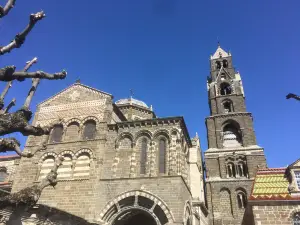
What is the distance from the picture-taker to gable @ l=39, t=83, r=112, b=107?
25.2m

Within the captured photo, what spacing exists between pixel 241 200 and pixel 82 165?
2013cm

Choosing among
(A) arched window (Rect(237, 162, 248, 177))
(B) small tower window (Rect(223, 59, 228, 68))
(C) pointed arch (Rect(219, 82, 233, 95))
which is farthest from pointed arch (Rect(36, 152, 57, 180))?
(B) small tower window (Rect(223, 59, 228, 68))

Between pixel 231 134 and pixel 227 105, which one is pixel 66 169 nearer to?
pixel 231 134

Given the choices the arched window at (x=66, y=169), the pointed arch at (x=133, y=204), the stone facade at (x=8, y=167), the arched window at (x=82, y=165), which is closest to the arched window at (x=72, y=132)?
the arched window at (x=66, y=169)

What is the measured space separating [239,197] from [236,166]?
12.9ft

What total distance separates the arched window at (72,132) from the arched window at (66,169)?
1.63 m

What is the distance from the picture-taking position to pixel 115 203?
19.9 m

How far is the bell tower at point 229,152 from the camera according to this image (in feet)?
107

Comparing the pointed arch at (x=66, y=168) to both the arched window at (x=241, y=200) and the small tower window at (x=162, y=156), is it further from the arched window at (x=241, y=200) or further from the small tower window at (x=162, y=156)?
the arched window at (x=241, y=200)

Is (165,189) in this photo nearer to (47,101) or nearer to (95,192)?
(95,192)

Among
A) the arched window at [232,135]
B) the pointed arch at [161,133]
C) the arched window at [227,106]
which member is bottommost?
the pointed arch at [161,133]

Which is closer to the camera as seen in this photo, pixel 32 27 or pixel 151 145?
pixel 32 27

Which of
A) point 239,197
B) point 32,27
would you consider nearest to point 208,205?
point 239,197

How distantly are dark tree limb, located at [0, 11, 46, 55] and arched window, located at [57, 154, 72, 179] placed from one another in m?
13.1
